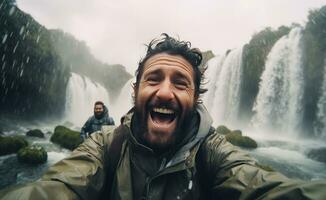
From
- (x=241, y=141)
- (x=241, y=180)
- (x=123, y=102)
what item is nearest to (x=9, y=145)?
(x=241, y=180)

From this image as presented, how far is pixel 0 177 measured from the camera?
9078mm

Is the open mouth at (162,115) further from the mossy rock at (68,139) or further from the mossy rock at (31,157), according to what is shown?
the mossy rock at (68,139)

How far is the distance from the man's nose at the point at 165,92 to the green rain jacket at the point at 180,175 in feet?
1.09

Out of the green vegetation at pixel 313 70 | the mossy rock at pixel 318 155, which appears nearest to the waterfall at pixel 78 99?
the green vegetation at pixel 313 70

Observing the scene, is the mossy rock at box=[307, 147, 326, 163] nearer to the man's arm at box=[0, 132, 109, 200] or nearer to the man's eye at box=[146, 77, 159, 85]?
the man's eye at box=[146, 77, 159, 85]

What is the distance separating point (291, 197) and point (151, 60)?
1.66 meters

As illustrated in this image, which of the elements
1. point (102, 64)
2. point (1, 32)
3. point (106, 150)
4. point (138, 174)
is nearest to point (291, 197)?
point (138, 174)

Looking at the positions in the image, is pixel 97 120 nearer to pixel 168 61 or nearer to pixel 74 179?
pixel 168 61

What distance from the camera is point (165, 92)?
2182 mm

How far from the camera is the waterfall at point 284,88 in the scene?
85.8ft

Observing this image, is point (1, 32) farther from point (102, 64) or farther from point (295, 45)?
point (102, 64)

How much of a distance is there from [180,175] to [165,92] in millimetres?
703

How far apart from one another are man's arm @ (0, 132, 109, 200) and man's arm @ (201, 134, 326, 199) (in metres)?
0.85

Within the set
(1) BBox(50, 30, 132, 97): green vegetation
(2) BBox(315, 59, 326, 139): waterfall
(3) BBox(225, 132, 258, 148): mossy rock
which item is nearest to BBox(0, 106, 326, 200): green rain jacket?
(3) BBox(225, 132, 258, 148): mossy rock
